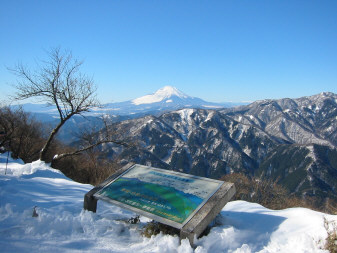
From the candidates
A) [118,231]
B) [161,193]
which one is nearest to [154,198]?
[161,193]

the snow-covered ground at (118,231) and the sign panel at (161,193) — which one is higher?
the sign panel at (161,193)

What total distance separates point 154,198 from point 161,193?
0.78 feet

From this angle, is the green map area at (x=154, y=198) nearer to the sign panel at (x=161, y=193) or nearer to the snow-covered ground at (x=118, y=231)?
the sign panel at (x=161, y=193)

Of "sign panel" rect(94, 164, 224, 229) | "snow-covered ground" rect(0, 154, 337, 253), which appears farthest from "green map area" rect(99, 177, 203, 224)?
"snow-covered ground" rect(0, 154, 337, 253)

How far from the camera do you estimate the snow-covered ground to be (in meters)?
4.43

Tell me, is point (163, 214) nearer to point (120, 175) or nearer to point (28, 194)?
point (120, 175)

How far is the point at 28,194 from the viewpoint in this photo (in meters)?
6.72

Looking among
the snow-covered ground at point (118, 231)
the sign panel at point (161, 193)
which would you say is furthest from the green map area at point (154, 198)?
the snow-covered ground at point (118, 231)

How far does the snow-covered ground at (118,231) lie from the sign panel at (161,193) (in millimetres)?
506

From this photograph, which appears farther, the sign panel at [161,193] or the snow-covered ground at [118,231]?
the sign panel at [161,193]

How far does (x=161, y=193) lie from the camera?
596 centimetres

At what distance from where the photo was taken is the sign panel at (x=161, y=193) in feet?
17.1

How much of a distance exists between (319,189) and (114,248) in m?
178

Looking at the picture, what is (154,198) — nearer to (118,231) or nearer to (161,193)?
(161,193)
